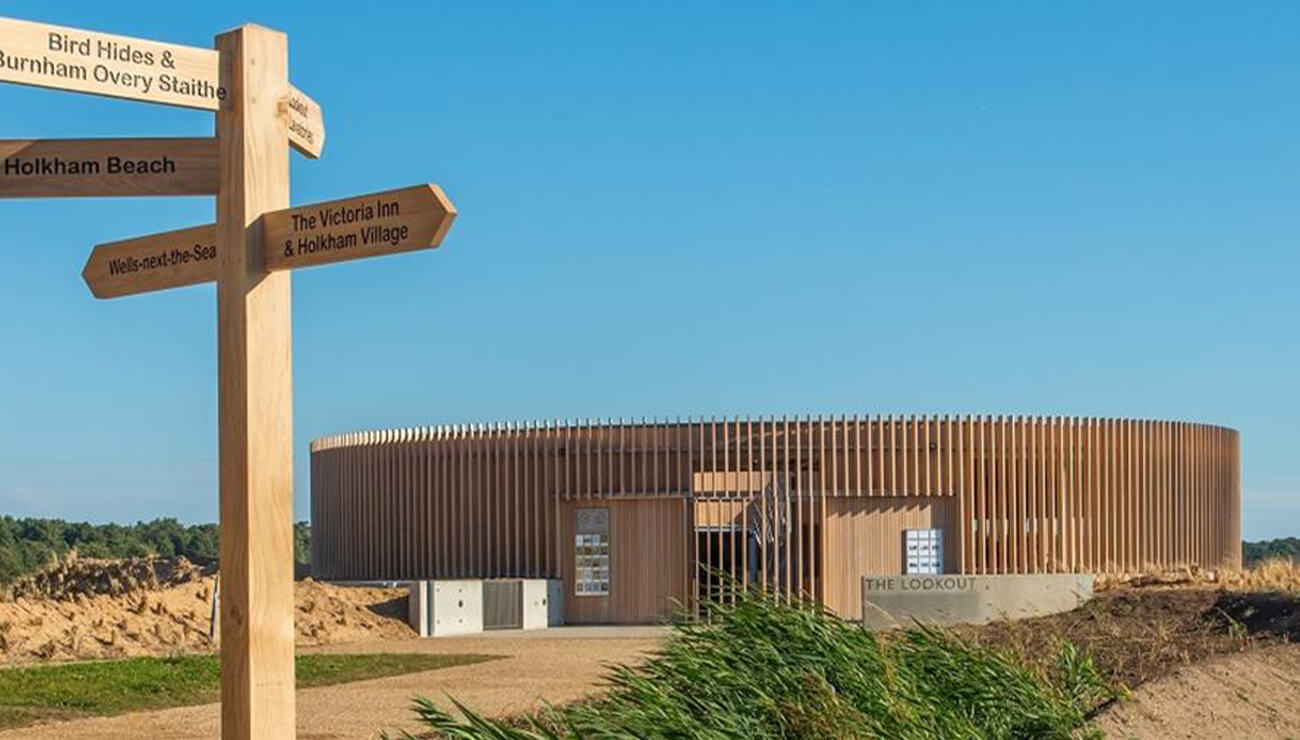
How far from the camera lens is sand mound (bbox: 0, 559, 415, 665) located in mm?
22281

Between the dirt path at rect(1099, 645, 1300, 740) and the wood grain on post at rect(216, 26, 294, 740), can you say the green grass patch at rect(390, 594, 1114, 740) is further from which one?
the wood grain on post at rect(216, 26, 294, 740)

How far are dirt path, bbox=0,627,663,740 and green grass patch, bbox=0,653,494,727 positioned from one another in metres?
0.57

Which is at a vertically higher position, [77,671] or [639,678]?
[639,678]

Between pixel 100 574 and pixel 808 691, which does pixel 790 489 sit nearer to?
pixel 100 574

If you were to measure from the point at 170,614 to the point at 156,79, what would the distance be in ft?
60.1

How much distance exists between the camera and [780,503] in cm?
2981

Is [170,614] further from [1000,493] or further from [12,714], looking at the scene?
[1000,493]

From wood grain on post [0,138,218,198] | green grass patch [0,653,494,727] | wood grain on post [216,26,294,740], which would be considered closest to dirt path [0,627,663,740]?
green grass patch [0,653,494,727]

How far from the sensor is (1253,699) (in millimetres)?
12086

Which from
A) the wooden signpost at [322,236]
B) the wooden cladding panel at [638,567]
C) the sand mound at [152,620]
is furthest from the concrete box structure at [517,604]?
the wooden signpost at [322,236]

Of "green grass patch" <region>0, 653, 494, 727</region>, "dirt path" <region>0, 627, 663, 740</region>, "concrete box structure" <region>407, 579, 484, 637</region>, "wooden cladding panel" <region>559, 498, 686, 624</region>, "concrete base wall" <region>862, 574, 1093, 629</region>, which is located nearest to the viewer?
"dirt path" <region>0, 627, 663, 740</region>

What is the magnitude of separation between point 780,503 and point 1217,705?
18.3 m

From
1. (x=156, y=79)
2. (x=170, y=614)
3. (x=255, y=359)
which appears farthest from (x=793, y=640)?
(x=170, y=614)

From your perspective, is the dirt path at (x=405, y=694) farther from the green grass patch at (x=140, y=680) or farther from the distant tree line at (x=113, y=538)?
the distant tree line at (x=113, y=538)
